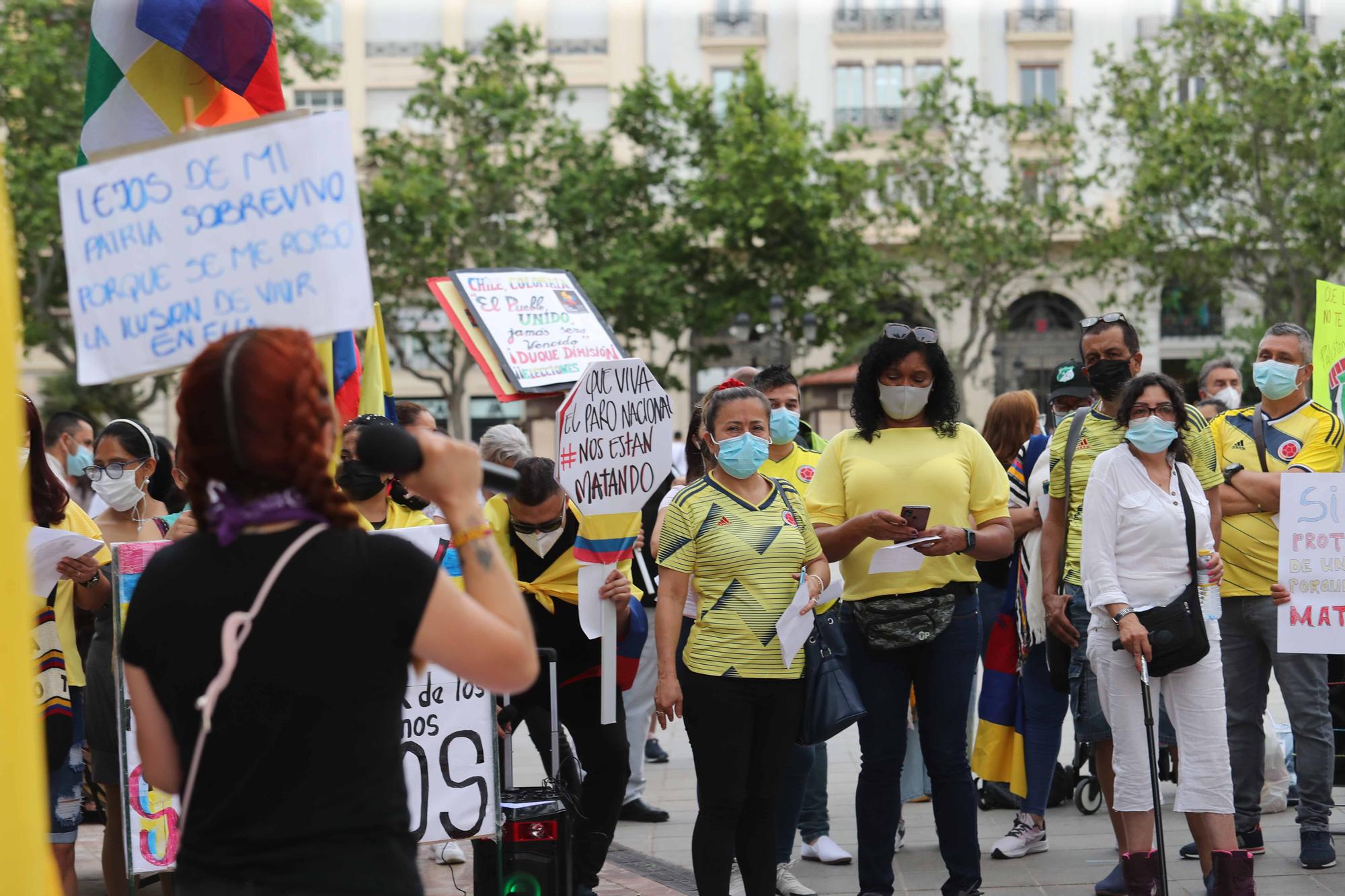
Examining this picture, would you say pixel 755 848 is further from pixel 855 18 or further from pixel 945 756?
pixel 855 18

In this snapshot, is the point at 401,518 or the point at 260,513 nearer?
the point at 260,513

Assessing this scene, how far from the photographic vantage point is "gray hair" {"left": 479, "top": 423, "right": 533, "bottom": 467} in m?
6.14

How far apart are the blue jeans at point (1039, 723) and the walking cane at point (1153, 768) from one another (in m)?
1.17

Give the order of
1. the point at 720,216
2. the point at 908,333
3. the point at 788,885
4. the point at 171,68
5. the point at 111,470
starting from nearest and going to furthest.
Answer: the point at 171,68 → the point at 908,333 → the point at 111,470 → the point at 788,885 → the point at 720,216

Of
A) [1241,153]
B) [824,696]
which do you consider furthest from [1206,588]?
[1241,153]

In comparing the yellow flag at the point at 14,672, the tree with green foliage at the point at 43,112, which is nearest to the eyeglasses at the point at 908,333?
the yellow flag at the point at 14,672

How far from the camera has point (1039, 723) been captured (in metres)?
6.73

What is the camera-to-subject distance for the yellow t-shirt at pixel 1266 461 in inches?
252

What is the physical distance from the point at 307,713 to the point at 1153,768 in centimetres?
380

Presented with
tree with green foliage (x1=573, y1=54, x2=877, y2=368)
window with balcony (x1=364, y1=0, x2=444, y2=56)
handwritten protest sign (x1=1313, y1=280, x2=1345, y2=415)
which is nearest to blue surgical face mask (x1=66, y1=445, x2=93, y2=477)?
handwritten protest sign (x1=1313, y1=280, x2=1345, y2=415)

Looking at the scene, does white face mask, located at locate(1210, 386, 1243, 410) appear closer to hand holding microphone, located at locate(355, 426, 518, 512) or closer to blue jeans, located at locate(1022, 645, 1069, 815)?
blue jeans, located at locate(1022, 645, 1069, 815)

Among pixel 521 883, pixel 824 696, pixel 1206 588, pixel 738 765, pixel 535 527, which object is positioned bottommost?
pixel 521 883

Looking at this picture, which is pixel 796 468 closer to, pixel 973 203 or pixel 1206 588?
pixel 1206 588

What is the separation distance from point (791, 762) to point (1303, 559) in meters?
2.34
